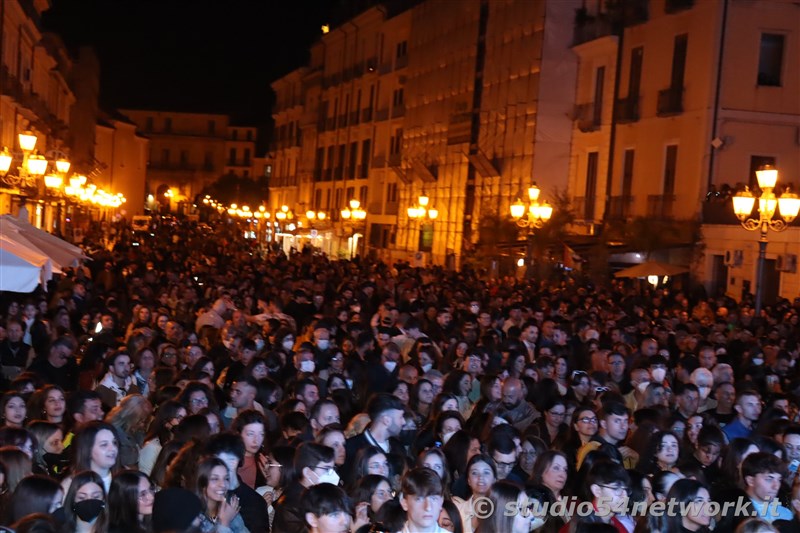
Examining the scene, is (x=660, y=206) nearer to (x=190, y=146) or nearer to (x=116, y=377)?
(x=116, y=377)

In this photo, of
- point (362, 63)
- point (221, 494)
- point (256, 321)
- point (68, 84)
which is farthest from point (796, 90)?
point (68, 84)

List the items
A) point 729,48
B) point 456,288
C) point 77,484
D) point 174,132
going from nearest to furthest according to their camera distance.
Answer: point 77,484 < point 456,288 < point 729,48 < point 174,132

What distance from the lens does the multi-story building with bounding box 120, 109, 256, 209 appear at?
13400 cm

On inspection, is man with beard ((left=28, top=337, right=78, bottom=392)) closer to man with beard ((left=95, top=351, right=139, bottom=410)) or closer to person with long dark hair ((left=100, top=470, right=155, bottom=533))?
man with beard ((left=95, top=351, right=139, bottom=410))

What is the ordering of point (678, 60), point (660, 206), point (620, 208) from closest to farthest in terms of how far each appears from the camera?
point (678, 60)
point (660, 206)
point (620, 208)

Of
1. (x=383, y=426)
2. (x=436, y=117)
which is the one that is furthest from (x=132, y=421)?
(x=436, y=117)

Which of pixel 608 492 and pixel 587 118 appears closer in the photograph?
pixel 608 492

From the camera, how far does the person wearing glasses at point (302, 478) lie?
691 cm

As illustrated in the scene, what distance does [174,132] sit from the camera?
135125mm

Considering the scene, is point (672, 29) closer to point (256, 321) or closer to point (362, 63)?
point (256, 321)

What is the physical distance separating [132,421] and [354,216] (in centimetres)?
3964

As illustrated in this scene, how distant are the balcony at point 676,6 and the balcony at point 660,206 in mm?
4518

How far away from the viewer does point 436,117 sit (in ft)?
163

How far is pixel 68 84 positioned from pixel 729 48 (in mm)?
45765
